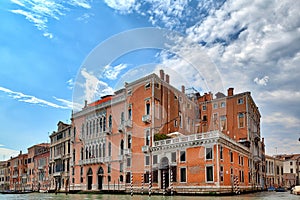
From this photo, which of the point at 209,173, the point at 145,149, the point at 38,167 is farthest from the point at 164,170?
the point at 38,167

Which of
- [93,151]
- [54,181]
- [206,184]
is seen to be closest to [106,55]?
[206,184]

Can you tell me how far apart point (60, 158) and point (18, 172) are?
107ft

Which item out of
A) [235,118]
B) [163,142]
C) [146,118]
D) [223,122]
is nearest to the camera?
[163,142]

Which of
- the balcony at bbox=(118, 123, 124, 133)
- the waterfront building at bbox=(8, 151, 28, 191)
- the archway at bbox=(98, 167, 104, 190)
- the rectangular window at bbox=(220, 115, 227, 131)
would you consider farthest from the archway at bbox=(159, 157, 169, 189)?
the waterfront building at bbox=(8, 151, 28, 191)

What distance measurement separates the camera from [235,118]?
155 feet

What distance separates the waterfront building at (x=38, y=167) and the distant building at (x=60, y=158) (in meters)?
3.60

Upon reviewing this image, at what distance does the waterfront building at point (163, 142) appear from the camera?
34.3 m

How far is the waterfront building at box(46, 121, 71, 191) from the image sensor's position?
2292 inches

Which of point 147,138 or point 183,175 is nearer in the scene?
point 183,175

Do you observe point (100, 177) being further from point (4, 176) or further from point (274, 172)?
point (4, 176)

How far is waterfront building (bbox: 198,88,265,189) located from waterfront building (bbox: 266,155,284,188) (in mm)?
14825

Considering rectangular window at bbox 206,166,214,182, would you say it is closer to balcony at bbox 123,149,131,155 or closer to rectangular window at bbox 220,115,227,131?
balcony at bbox 123,149,131,155

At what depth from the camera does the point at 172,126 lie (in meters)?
43.9

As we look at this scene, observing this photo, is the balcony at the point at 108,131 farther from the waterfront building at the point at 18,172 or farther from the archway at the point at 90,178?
the waterfront building at the point at 18,172
